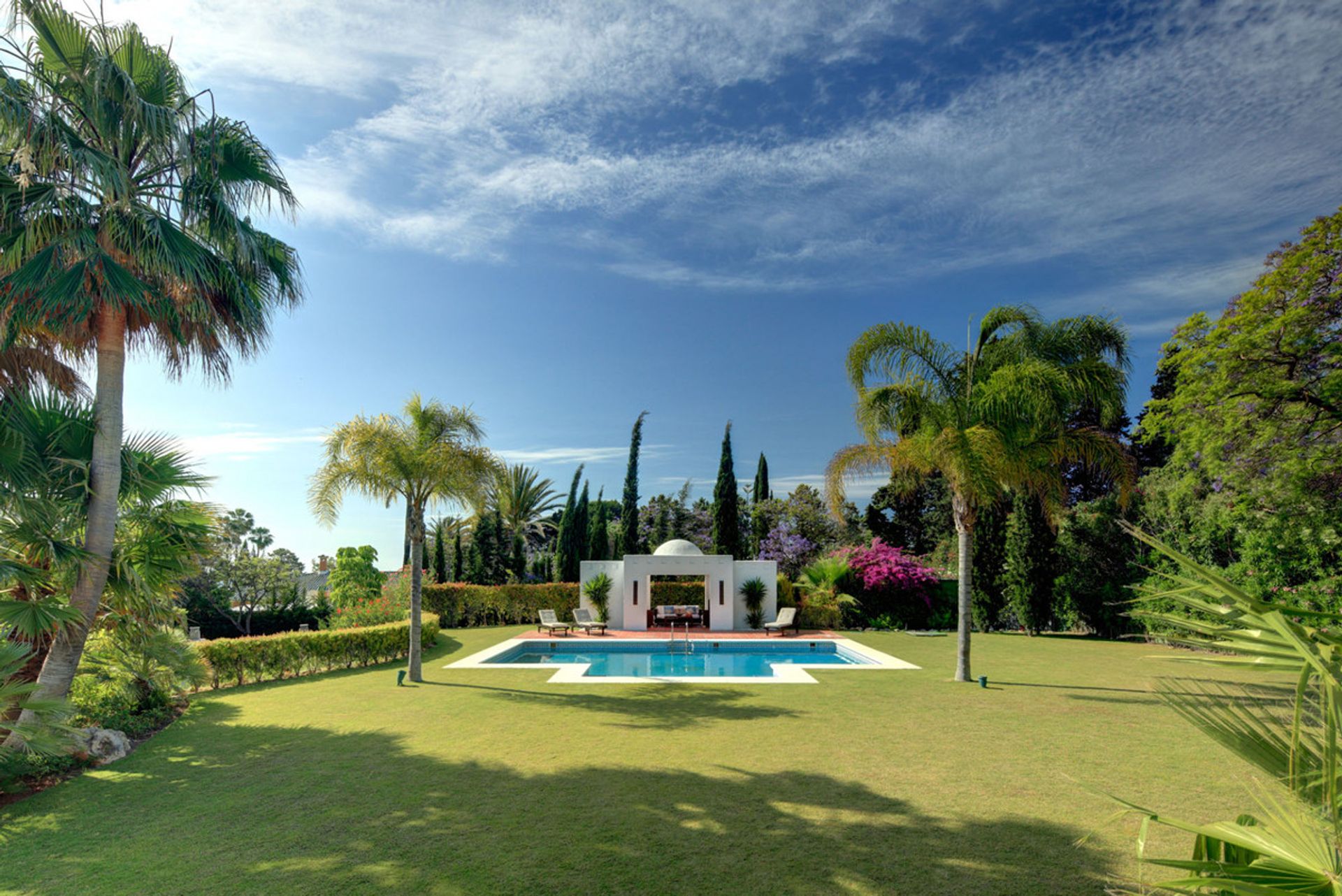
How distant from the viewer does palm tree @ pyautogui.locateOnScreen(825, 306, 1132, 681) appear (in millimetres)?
11352

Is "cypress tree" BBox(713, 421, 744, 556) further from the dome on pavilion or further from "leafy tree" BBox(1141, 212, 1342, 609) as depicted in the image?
"leafy tree" BBox(1141, 212, 1342, 609)

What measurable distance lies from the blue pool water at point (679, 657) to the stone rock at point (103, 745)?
684 cm

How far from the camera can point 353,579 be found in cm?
2141

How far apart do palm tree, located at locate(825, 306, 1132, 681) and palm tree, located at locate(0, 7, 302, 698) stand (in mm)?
9666

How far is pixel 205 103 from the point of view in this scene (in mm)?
8453

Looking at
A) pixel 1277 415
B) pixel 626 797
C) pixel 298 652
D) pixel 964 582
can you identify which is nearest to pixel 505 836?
pixel 626 797

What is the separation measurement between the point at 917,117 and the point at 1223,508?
10972 millimetres

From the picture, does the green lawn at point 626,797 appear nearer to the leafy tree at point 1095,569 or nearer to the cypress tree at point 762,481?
the leafy tree at point 1095,569

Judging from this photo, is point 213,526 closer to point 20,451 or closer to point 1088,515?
point 20,451

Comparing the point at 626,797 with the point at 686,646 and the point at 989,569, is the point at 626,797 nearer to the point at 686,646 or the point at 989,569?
the point at 686,646

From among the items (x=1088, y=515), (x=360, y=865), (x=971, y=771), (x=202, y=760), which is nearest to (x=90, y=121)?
(x=202, y=760)

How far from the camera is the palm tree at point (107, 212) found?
7.44 metres

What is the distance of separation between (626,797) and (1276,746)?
532cm

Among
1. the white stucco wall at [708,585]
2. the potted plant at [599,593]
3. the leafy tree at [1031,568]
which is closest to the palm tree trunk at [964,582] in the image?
the leafy tree at [1031,568]
